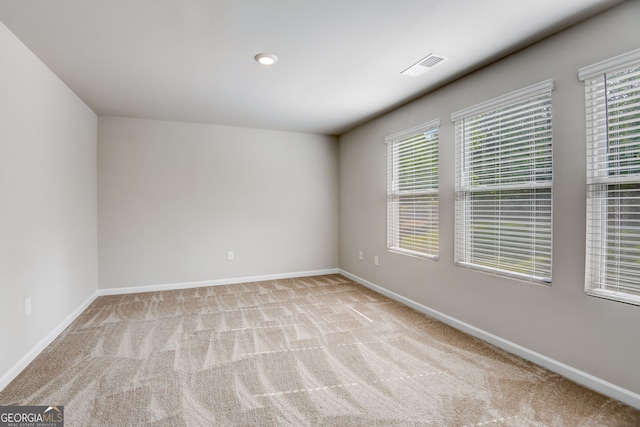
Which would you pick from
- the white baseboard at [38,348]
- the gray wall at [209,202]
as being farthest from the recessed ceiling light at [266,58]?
the white baseboard at [38,348]

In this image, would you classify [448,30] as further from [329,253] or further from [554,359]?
[329,253]

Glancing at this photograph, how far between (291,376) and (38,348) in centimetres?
212

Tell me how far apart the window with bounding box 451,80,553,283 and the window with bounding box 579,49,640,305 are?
0.26 meters

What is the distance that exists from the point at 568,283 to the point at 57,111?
4.56 metres

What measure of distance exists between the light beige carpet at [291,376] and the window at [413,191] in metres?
0.86

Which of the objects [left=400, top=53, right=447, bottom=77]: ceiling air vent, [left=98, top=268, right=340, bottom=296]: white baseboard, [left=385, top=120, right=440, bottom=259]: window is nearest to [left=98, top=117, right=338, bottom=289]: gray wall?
[left=98, top=268, right=340, bottom=296]: white baseboard

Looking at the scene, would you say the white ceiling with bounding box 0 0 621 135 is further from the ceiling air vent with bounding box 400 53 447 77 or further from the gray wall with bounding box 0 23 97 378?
the gray wall with bounding box 0 23 97 378

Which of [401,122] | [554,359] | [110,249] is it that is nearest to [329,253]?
[401,122]

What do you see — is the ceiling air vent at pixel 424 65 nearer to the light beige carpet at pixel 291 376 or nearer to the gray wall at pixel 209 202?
the light beige carpet at pixel 291 376

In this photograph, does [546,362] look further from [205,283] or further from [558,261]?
[205,283]

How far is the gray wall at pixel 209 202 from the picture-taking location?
4281 mm

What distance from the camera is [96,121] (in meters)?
4.17

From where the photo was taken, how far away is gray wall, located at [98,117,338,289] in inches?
169

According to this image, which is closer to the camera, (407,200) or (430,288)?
(430,288)
